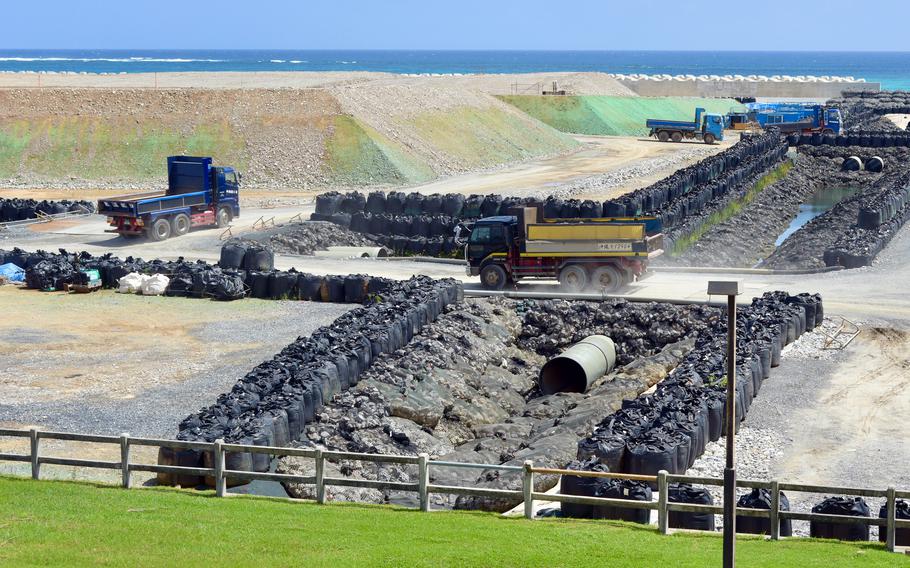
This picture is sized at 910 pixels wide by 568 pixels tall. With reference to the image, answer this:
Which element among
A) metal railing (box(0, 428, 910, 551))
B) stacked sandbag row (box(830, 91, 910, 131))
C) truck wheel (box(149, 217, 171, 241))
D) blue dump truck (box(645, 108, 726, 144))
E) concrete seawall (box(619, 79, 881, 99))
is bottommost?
metal railing (box(0, 428, 910, 551))

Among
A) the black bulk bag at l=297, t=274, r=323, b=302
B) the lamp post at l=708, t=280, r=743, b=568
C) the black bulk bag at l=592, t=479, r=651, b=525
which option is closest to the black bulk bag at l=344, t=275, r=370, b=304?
the black bulk bag at l=297, t=274, r=323, b=302

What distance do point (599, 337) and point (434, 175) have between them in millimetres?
36597

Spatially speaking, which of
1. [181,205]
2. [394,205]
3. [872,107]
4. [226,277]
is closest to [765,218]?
[394,205]

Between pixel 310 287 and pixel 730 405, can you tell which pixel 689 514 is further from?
pixel 310 287

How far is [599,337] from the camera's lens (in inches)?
1217

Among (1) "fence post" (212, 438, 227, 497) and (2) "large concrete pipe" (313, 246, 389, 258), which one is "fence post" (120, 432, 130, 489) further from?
(2) "large concrete pipe" (313, 246, 389, 258)

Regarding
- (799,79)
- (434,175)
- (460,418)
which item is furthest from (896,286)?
(799,79)

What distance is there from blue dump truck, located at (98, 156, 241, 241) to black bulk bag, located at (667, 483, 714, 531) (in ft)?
106

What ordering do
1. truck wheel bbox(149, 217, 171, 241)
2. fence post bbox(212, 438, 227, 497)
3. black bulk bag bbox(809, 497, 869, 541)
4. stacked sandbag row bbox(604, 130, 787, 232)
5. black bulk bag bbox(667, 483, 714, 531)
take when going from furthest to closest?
stacked sandbag row bbox(604, 130, 787, 232)
truck wheel bbox(149, 217, 171, 241)
fence post bbox(212, 438, 227, 497)
black bulk bag bbox(667, 483, 714, 531)
black bulk bag bbox(809, 497, 869, 541)

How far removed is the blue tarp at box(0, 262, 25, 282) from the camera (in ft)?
128

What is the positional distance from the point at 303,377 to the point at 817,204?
48.1m

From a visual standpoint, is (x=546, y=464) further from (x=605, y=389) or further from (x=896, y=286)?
(x=896, y=286)

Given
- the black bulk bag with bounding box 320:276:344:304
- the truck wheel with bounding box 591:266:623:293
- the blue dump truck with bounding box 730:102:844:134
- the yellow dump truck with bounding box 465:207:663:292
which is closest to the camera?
the yellow dump truck with bounding box 465:207:663:292

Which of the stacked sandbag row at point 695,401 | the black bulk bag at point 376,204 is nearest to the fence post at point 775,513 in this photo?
the stacked sandbag row at point 695,401
